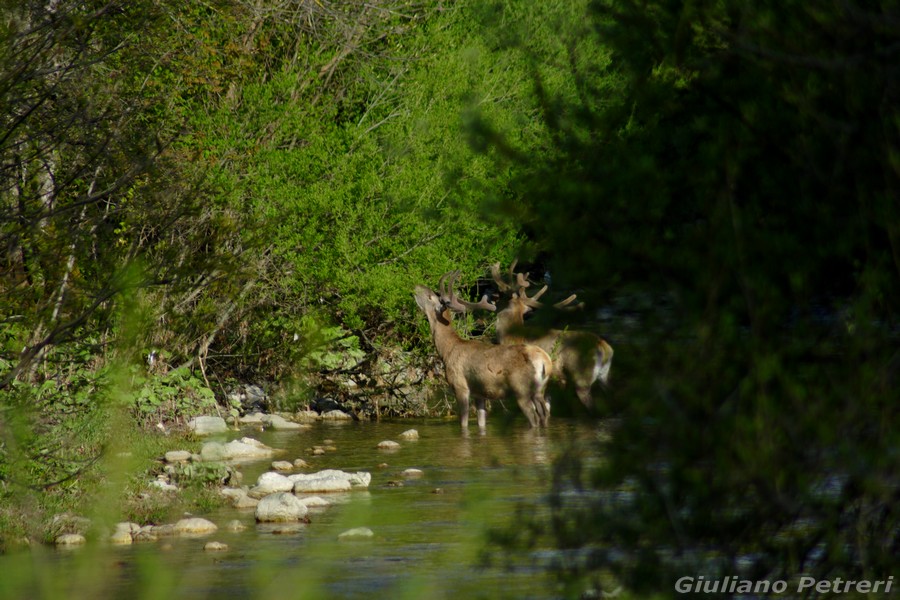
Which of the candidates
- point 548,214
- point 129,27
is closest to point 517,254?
point 548,214

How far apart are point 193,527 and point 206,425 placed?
6702mm

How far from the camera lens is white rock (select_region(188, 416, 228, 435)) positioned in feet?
58.9

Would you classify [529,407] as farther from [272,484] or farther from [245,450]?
[272,484]

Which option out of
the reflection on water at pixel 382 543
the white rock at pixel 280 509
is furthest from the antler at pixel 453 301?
the white rock at pixel 280 509

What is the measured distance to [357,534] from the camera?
11.7 meters

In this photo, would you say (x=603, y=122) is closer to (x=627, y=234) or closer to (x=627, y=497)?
(x=627, y=234)

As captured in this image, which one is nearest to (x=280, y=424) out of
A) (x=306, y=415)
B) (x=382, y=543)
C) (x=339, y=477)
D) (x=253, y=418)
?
(x=253, y=418)

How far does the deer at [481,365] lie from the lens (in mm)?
19375

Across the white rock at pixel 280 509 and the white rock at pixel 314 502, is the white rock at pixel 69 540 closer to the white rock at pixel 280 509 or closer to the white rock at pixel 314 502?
the white rock at pixel 280 509

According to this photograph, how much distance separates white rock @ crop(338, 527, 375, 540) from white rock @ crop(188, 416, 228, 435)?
6409mm

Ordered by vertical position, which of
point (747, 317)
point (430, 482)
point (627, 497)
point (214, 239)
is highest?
point (747, 317)

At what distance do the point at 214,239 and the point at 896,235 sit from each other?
49.1ft

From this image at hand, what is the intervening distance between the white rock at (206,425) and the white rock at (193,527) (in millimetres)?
5870

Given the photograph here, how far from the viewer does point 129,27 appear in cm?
1089
